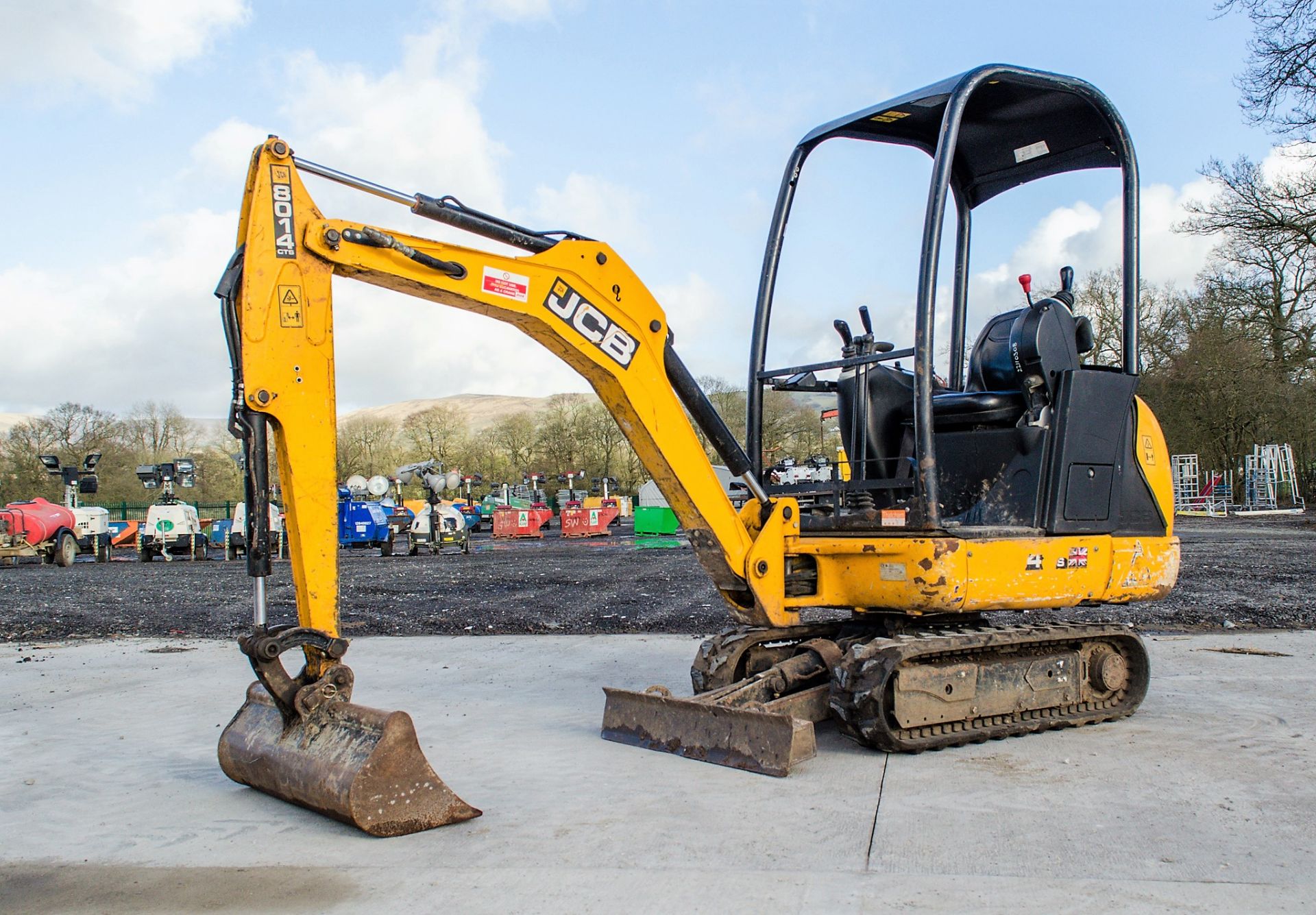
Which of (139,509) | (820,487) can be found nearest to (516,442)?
(139,509)

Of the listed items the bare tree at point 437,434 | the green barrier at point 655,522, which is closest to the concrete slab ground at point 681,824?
the green barrier at point 655,522

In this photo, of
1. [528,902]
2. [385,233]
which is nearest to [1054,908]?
[528,902]

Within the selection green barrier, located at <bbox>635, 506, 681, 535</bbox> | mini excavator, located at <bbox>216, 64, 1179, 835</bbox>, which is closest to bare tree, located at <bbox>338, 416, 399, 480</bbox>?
green barrier, located at <bbox>635, 506, 681, 535</bbox>

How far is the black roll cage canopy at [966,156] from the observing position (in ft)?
17.2

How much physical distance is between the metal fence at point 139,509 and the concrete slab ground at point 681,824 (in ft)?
120

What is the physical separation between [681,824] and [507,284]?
7.93ft

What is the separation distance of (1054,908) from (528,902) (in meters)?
1.57

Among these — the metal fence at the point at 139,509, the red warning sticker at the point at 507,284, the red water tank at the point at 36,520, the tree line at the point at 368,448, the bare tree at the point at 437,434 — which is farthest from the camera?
the bare tree at the point at 437,434

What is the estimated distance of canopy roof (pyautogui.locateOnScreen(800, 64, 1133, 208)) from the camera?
5652mm

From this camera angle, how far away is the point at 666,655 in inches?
334

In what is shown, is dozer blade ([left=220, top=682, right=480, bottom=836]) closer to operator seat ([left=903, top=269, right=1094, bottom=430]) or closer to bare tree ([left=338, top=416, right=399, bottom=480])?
operator seat ([left=903, top=269, right=1094, bottom=430])

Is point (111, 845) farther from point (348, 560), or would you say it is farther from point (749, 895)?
point (348, 560)

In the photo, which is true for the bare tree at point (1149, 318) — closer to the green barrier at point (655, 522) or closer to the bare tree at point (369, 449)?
the green barrier at point (655, 522)

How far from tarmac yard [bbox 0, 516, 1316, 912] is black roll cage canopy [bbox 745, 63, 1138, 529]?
4.90 ft
